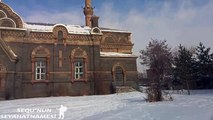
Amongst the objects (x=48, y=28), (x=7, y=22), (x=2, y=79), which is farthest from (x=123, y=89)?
(x=7, y=22)

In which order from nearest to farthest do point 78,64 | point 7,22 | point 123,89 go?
point 7,22
point 78,64
point 123,89

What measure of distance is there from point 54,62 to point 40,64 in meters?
1.49

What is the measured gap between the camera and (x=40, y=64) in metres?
24.7

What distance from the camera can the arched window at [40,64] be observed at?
24.4 meters

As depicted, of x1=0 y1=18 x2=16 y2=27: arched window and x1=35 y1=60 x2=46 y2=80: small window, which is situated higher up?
x1=0 y1=18 x2=16 y2=27: arched window

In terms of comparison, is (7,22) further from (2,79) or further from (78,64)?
(78,64)

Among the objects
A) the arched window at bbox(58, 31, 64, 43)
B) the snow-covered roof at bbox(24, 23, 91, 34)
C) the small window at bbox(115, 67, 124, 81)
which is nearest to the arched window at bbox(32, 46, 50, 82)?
the arched window at bbox(58, 31, 64, 43)

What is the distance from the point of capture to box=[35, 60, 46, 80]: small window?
2452 cm

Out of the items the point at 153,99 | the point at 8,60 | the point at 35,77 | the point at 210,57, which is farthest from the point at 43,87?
the point at 210,57

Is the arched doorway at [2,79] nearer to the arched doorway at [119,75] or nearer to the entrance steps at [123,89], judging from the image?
the entrance steps at [123,89]

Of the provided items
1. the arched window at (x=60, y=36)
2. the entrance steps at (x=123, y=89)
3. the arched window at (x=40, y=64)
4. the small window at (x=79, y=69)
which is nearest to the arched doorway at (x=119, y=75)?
the entrance steps at (x=123, y=89)

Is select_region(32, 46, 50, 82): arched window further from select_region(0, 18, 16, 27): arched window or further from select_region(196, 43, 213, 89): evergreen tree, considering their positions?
select_region(196, 43, 213, 89): evergreen tree

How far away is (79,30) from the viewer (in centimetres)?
2769

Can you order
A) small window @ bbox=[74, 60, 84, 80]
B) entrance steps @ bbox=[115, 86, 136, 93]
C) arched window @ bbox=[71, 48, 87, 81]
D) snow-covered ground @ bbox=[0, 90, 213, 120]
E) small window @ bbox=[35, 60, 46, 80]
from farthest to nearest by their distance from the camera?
entrance steps @ bbox=[115, 86, 136, 93]
small window @ bbox=[74, 60, 84, 80]
arched window @ bbox=[71, 48, 87, 81]
small window @ bbox=[35, 60, 46, 80]
snow-covered ground @ bbox=[0, 90, 213, 120]
